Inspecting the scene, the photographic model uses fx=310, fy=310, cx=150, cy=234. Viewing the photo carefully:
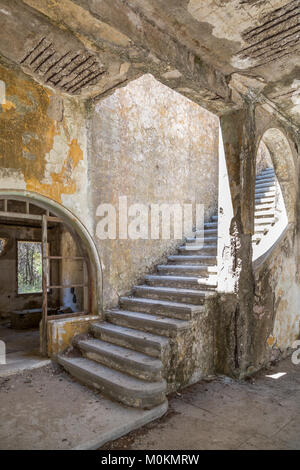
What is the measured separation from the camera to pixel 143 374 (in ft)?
11.5

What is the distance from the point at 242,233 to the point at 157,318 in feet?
5.53

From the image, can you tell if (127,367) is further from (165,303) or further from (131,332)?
(165,303)

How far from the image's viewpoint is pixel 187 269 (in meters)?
5.48

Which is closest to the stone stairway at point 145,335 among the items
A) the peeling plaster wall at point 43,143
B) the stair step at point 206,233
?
the stair step at point 206,233

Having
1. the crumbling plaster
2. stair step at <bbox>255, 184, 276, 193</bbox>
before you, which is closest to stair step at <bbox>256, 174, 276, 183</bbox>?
stair step at <bbox>255, 184, 276, 193</bbox>

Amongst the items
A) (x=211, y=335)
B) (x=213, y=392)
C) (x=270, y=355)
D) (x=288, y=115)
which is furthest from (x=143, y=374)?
(x=288, y=115)

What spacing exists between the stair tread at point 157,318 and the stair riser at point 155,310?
0.06m

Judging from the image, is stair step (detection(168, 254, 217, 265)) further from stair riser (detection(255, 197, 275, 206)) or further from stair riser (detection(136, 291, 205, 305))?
stair riser (detection(255, 197, 275, 206))

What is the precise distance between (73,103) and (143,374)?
378cm

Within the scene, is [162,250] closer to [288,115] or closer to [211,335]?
[211,335]

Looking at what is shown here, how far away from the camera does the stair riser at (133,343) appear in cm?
375

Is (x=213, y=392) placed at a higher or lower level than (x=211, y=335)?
lower

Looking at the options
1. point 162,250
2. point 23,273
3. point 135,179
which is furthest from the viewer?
point 23,273

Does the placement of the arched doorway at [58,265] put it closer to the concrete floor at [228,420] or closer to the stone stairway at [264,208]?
the concrete floor at [228,420]
